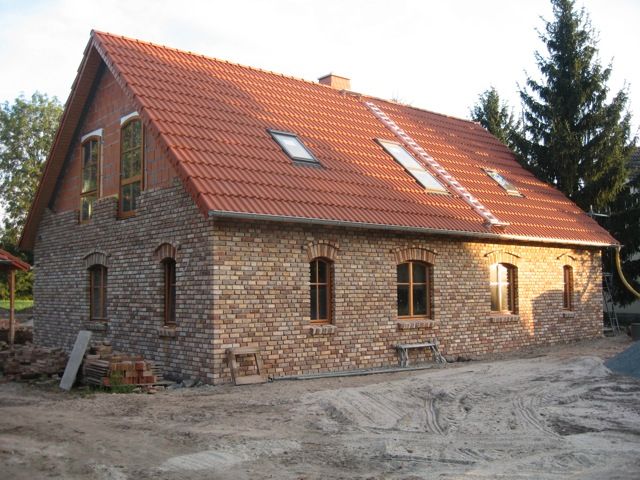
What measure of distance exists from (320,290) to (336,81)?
9.68 meters

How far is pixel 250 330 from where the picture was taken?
40.5 ft

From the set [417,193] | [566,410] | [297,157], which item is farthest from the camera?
[417,193]

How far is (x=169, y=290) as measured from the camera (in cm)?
1356

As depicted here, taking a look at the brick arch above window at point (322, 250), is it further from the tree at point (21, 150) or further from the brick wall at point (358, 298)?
the tree at point (21, 150)

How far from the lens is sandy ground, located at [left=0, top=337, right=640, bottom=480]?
6.75 meters

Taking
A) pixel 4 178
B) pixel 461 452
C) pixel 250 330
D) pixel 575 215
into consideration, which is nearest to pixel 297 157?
pixel 250 330

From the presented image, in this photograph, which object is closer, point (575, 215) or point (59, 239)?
point (59, 239)

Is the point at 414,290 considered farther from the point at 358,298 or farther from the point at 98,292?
the point at 98,292

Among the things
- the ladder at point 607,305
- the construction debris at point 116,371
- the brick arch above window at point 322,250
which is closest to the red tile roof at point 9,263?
the construction debris at point 116,371

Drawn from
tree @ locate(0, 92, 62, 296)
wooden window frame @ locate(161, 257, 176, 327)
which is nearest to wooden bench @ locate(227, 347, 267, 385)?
wooden window frame @ locate(161, 257, 176, 327)

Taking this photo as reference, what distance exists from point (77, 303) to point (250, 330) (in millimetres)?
6066

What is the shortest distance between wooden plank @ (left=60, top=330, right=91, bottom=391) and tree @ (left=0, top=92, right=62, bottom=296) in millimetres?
42655

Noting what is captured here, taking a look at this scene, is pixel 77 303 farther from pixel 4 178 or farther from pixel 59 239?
pixel 4 178

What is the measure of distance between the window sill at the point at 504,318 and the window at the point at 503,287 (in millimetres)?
166
